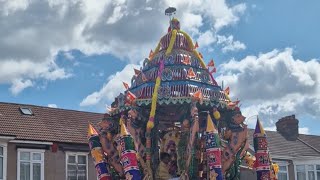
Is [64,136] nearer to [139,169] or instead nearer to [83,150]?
[83,150]

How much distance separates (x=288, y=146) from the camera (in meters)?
45.0

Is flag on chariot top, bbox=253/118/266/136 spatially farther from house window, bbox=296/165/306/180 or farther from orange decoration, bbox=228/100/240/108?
house window, bbox=296/165/306/180

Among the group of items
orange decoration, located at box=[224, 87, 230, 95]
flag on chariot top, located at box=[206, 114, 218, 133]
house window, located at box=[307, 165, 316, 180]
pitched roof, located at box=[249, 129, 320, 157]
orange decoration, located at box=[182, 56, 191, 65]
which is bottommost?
house window, located at box=[307, 165, 316, 180]

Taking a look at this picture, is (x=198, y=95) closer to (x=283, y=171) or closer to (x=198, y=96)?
(x=198, y=96)

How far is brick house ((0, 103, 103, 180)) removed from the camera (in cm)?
3291

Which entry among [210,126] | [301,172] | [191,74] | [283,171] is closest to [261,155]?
[210,126]

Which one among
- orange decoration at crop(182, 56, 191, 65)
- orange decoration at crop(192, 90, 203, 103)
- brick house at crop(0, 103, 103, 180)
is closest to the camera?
orange decoration at crop(192, 90, 203, 103)

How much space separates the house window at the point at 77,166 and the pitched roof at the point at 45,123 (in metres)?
0.79

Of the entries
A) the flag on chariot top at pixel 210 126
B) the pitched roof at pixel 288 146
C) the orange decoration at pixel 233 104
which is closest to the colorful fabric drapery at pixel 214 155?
the flag on chariot top at pixel 210 126

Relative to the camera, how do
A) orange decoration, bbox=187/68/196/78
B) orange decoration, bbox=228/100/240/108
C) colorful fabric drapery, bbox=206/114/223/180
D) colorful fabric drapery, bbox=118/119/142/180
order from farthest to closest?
1. orange decoration, bbox=228/100/240/108
2. orange decoration, bbox=187/68/196/78
3. colorful fabric drapery, bbox=206/114/223/180
4. colorful fabric drapery, bbox=118/119/142/180

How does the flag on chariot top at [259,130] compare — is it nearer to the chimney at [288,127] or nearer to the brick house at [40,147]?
the brick house at [40,147]

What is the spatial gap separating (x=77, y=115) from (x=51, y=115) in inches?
72.3

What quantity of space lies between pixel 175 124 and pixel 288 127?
2690cm

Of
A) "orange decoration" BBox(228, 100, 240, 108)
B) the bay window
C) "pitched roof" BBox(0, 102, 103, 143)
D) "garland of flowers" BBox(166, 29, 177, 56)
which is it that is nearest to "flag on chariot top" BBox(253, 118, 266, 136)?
"orange decoration" BBox(228, 100, 240, 108)
